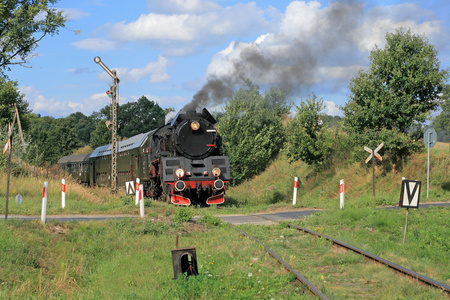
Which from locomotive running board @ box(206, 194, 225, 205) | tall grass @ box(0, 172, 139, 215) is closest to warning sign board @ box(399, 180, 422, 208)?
tall grass @ box(0, 172, 139, 215)

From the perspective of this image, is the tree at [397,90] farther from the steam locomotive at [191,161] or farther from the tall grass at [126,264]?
the tall grass at [126,264]

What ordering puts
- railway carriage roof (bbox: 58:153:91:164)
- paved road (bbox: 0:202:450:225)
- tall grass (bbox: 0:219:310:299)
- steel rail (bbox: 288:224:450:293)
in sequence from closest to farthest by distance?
steel rail (bbox: 288:224:450:293), tall grass (bbox: 0:219:310:299), paved road (bbox: 0:202:450:225), railway carriage roof (bbox: 58:153:91:164)

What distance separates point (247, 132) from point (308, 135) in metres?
8.94

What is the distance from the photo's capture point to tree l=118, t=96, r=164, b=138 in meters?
97.1

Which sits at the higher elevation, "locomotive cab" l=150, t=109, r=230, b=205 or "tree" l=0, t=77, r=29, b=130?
"tree" l=0, t=77, r=29, b=130

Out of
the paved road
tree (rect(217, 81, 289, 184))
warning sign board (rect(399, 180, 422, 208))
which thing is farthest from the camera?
tree (rect(217, 81, 289, 184))

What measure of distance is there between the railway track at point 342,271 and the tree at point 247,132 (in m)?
25.4

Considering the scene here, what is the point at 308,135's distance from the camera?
29.0m

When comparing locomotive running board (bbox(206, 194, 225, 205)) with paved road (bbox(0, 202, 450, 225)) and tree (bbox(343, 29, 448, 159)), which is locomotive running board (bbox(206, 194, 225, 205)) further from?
tree (bbox(343, 29, 448, 159))

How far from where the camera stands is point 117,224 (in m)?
13.0

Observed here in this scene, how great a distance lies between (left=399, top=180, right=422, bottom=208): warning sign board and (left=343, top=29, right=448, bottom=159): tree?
14199 millimetres

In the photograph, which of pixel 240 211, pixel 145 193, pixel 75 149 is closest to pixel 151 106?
pixel 75 149

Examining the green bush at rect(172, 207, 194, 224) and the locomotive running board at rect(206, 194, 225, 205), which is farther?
the locomotive running board at rect(206, 194, 225, 205)

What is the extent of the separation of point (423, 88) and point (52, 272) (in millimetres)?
22197
